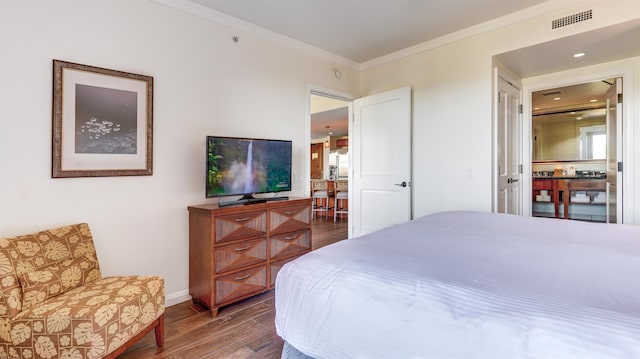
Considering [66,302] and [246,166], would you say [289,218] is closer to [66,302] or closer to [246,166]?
[246,166]

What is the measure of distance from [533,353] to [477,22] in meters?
3.27

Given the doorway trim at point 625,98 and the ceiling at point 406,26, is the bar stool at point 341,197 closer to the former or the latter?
the ceiling at point 406,26

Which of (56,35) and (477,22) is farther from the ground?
(477,22)

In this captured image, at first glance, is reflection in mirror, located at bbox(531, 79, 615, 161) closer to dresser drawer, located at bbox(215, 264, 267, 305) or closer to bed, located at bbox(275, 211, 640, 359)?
bed, located at bbox(275, 211, 640, 359)

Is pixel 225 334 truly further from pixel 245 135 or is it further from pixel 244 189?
pixel 245 135

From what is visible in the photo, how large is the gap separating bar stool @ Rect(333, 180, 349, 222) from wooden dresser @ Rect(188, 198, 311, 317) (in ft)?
13.4

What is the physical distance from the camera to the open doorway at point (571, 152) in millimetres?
5746

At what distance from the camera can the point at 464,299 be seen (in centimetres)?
96

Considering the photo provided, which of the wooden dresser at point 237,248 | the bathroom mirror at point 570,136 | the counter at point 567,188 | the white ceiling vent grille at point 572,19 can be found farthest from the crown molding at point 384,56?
the bathroom mirror at point 570,136

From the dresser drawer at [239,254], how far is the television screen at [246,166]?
439 mm

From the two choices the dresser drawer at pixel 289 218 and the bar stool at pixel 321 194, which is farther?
the bar stool at pixel 321 194

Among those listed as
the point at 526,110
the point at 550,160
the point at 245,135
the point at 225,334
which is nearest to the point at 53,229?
the point at 225,334

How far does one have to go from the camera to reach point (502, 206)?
11.4ft

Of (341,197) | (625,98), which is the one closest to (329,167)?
(341,197)
